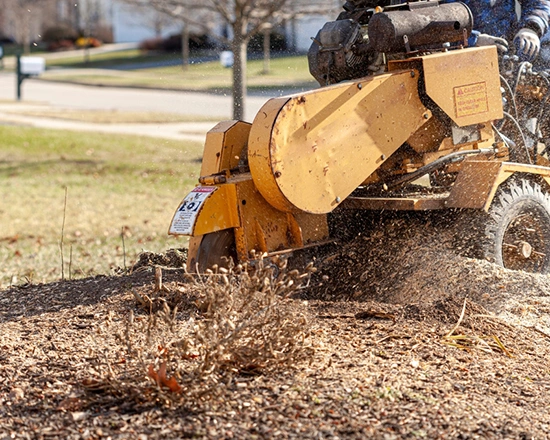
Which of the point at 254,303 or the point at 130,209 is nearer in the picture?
the point at 254,303

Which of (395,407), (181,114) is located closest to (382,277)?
(395,407)

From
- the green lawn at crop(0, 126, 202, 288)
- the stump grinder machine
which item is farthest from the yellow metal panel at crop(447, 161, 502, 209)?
the green lawn at crop(0, 126, 202, 288)

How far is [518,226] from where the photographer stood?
6336mm

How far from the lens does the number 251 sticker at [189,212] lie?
211 inches

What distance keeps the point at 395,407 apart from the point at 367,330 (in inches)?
38.8

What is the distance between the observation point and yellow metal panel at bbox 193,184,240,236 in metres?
5.39

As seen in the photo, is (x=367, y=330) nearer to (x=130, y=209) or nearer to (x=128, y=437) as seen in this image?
(x=128, y=437)

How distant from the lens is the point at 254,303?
14.2 feet

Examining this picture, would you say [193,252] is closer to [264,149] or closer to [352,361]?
[264,149]

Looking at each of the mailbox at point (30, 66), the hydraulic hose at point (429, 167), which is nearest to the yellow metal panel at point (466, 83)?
the hydraulic hose at point (429, 167)

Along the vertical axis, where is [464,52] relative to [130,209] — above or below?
above

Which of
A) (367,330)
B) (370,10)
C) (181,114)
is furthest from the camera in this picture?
(181,114)

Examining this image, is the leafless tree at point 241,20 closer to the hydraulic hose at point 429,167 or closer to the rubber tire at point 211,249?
the hydraulic hose at point 429,167

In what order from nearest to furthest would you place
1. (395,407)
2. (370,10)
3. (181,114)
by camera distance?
(395,407)
(370,10)
(181,114)
